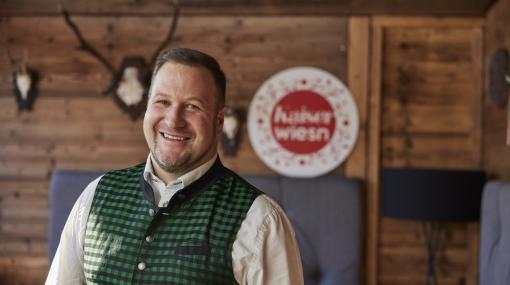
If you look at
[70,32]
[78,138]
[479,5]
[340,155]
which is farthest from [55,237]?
[479,5]

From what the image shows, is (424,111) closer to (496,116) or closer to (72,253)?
(496,116)

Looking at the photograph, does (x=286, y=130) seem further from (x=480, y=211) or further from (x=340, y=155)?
(x=480, y=211)

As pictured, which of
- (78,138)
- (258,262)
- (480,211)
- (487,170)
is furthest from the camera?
(78,138)

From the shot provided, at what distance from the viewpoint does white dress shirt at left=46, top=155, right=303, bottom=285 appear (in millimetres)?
1379

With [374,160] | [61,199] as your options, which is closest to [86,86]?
[61,199]

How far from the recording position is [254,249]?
1.38 m

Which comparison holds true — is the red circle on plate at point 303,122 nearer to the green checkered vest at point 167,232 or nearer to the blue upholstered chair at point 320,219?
the blue upholstered chair at point 320,219

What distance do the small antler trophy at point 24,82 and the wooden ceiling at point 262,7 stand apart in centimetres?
32

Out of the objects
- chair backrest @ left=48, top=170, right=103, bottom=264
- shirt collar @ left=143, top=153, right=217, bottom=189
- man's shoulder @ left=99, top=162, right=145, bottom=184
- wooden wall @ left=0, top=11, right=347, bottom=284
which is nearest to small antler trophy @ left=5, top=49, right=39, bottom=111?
wooden wall @ left=0, top=11, right=347, bottom=284

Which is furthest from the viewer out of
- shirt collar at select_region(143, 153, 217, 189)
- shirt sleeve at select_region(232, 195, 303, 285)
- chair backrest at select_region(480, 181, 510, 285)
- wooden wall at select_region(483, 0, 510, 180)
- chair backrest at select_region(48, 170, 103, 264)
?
chair backrest at select_region(48, 170, 103, 264)

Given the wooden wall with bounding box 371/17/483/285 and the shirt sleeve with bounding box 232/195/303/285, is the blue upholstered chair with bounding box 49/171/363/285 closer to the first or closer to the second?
the wooden wall with bounding box 371/17/483/285

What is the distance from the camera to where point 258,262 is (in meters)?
1.37

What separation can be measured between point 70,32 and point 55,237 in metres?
1.33

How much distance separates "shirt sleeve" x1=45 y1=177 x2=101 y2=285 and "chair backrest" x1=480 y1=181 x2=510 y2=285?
175 centimetres
